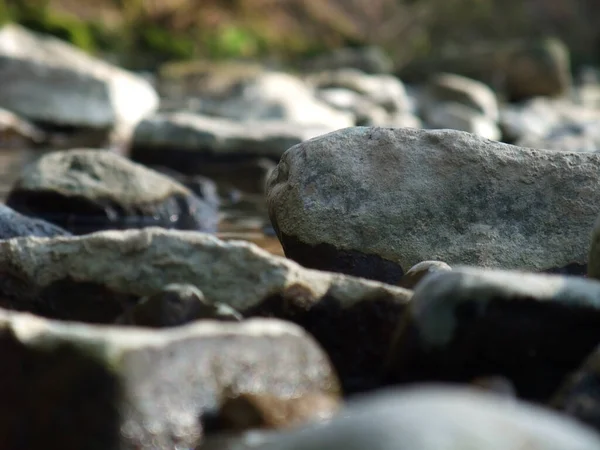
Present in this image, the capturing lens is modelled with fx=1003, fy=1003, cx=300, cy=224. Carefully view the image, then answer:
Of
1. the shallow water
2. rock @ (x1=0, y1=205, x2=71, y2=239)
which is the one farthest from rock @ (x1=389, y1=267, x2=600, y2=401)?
the shallow water

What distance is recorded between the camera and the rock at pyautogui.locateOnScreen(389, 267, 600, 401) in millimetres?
2338

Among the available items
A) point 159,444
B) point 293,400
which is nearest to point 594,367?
point 293,400

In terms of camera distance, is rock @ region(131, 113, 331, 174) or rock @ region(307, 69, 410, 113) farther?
rock @ region(307, 69, 410, 113)

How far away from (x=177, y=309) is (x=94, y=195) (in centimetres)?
334

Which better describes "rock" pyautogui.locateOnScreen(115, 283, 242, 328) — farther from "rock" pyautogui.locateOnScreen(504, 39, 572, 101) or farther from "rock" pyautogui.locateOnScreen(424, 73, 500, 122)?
"rock" pyautogui.locateOnScreen(504, 39, 572, 101)

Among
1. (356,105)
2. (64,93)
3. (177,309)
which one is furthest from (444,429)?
(356,105)

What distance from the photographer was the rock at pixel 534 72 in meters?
19.8

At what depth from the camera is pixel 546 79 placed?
19.8 meters

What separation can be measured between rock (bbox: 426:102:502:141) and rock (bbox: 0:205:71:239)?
23.8ft

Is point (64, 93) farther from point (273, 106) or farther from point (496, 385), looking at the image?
point (496, 385)

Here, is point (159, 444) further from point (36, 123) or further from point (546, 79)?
point (546, 79)

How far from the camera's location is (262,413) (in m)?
2.09

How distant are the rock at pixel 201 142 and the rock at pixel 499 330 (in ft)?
20.0

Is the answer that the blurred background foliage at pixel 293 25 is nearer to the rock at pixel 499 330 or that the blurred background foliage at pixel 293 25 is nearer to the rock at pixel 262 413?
the rock at pixel 499 330
